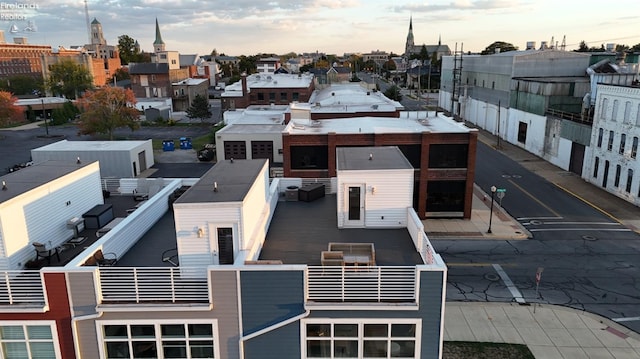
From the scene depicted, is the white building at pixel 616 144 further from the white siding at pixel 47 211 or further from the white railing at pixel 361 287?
the white siding at pixel 47 211

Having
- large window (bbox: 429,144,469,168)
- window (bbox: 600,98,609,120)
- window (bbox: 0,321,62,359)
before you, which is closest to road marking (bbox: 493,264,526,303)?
large window (bbox: 429,144,469,168)

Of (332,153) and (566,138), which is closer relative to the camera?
(332,153)

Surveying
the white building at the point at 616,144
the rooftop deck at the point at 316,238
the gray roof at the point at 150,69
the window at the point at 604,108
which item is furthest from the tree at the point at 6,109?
the window at the point at 604,108

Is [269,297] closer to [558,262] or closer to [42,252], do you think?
[42,252]

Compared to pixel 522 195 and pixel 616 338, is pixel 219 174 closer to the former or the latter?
pixel 616 338

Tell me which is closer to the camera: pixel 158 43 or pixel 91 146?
pixel 91 146

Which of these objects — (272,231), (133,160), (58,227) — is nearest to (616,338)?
(272,231)

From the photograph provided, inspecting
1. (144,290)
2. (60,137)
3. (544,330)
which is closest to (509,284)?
(544,330)
